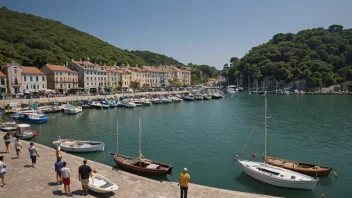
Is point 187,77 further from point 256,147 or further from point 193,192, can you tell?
point 193,192

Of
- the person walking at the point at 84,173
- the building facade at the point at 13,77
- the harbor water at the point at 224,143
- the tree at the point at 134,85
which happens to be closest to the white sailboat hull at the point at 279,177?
the harbor water at the point at 224,143

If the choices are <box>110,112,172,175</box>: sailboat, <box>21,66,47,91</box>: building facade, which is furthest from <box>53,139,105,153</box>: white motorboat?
<box>21,66,47,91</box>: building facade

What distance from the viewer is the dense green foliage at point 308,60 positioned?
12788cm

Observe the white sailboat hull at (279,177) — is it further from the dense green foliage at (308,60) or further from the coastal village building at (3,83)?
the dense green foliage at (308,60)

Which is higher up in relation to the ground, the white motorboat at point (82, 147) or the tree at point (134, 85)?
the tree at point (134, 85)

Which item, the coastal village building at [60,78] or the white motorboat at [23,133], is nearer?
the white motorboat at [23,133]

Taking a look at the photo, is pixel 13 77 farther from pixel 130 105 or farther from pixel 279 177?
pixel 279 177

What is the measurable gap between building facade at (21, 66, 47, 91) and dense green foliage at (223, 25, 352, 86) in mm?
116184

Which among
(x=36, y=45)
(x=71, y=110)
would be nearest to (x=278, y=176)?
(x=71, y=110)

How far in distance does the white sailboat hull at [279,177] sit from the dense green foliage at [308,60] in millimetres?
123552

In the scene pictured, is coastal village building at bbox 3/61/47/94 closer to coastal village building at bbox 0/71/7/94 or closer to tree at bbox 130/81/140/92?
coastal village building at bbox 0/71/7/94

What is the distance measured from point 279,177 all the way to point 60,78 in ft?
259

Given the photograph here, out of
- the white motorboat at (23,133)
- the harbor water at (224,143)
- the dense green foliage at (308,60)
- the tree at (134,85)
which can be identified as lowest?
the harbor water at (224,143)

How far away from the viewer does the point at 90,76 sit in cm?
9031
